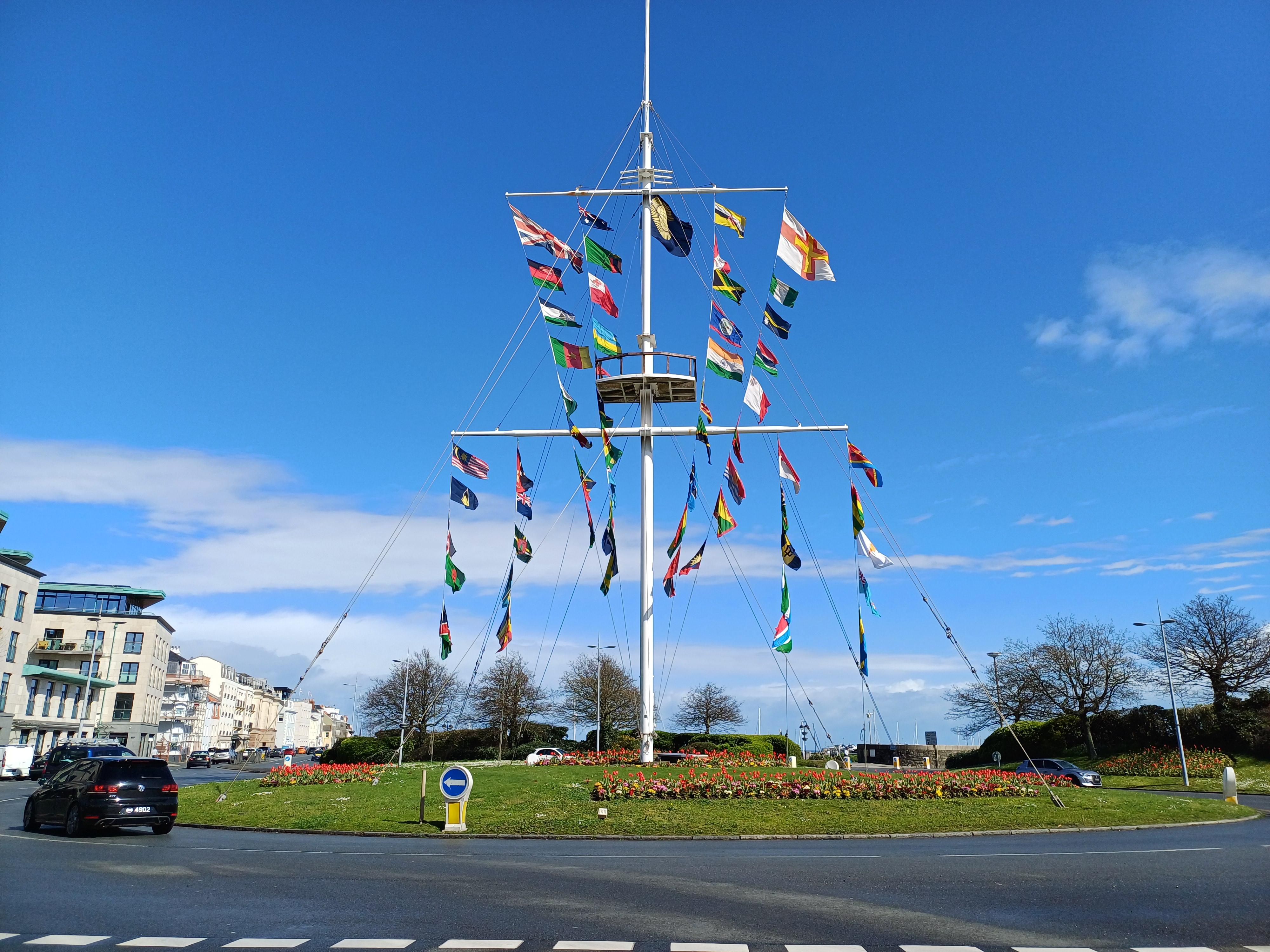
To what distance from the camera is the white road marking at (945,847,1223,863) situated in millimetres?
13992

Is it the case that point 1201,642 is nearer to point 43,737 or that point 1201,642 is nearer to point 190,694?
point 43,737

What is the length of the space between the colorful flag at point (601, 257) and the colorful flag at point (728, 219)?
3.34m

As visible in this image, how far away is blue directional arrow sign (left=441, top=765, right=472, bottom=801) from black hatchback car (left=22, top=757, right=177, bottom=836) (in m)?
5.39

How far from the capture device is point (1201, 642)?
49.3 m

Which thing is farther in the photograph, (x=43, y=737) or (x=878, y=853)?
(x=43, y=737)

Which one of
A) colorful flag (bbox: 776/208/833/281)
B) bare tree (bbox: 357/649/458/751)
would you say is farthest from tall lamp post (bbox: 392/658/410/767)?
colorful flag (bbox: 776/208/833/281)

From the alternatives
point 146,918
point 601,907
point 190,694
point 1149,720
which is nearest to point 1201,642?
point 1149,720

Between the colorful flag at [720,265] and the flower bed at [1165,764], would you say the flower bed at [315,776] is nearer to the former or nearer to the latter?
the colorful flag at [720,265]

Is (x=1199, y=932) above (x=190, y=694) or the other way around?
the other way around

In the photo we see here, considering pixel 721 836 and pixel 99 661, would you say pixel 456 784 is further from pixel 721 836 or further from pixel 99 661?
pixel 99 661

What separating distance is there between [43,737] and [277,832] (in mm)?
64394

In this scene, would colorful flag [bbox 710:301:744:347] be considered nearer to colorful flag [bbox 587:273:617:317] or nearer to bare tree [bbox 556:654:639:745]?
colorful flag [bbox 587:273:617:317]

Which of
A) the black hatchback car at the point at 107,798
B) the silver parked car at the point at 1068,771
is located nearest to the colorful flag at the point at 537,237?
the black hatchback car at the point at 107,798

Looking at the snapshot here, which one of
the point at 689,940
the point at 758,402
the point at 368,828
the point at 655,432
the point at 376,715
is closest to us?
the point at 689,940
